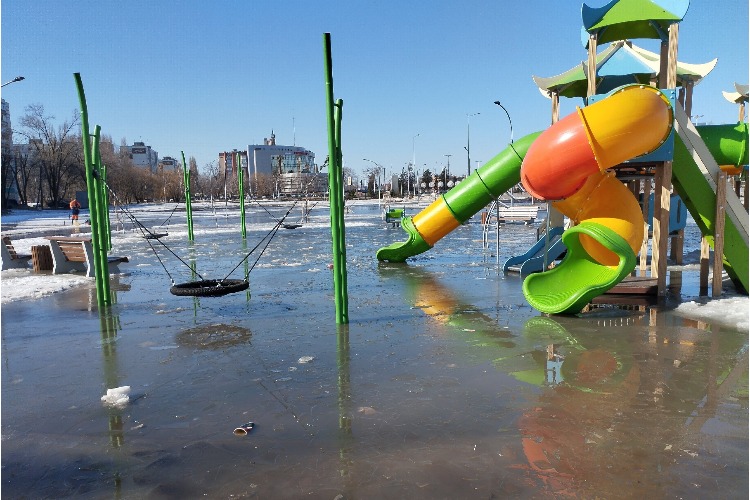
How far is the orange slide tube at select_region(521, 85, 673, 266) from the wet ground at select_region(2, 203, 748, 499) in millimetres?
1625

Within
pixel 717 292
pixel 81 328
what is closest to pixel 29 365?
pixel 81 328

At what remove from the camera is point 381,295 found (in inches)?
413

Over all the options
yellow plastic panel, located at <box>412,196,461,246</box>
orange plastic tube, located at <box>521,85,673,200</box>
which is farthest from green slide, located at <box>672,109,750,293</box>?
yellow plastic panel, located at <box>412,196,461,246</box>

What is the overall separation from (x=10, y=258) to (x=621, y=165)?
14.6 meters

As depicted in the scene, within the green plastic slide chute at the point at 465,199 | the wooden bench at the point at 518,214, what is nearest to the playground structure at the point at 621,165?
the green plastic slide chute at the point at 465,199

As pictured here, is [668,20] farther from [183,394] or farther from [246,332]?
[183,394]

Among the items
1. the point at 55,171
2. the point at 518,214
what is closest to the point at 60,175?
the point at 55,171

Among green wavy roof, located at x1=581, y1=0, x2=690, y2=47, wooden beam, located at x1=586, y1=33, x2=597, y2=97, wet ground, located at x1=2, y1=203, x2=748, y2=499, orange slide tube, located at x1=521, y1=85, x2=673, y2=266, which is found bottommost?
wet ground, located at x1=2, y1=203, x2=748, y2=499

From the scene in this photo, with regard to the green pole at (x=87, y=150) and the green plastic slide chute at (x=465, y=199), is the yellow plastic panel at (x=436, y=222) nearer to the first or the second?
the green plastic slide chute at (x=465, y=199)

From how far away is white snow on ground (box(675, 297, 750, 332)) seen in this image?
784 centimetres

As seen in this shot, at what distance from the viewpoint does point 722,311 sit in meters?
8.42

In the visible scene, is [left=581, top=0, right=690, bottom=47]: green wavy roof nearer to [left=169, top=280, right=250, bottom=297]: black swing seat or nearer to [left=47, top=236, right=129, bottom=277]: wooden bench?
[left=169, top=280, right=250, bottom=297]: black swing seat

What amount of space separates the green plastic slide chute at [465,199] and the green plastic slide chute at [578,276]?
3664 mm

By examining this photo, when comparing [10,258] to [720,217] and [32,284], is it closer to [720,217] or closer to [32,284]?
[32,284]
